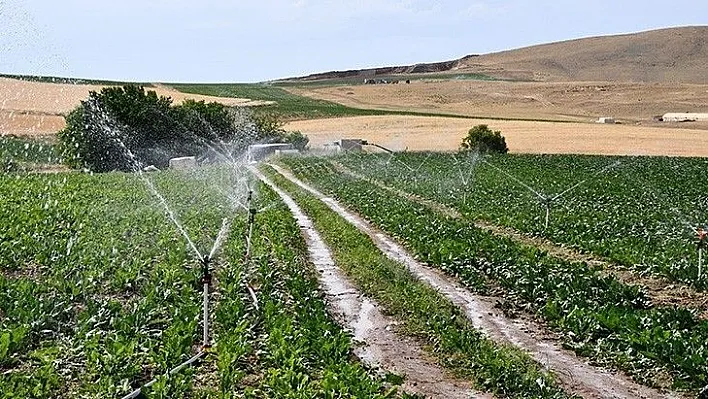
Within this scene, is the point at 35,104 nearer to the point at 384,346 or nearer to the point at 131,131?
the point at 131,131

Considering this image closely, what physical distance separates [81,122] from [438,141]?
25.1m

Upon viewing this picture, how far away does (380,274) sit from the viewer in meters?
15.4

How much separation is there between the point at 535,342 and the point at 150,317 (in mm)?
4835

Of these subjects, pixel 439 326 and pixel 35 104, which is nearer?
pixel 439 326

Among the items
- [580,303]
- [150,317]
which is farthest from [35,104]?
[580,303]

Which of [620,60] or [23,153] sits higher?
[620,60]

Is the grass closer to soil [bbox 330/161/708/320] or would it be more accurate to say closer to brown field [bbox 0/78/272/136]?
soil [bbox 330/161/708/320]

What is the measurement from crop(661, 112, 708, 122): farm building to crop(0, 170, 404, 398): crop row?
64.6 m

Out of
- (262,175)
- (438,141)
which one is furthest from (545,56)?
(262,175)

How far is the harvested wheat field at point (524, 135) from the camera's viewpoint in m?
57.5

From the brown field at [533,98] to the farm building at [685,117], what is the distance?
5.55ft

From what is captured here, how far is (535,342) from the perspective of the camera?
11.2 m

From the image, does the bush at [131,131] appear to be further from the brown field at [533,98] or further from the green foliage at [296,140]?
the brown field at [533,98]

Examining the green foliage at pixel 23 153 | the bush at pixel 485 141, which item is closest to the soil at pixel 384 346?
the green foliage at pixel 23 153
